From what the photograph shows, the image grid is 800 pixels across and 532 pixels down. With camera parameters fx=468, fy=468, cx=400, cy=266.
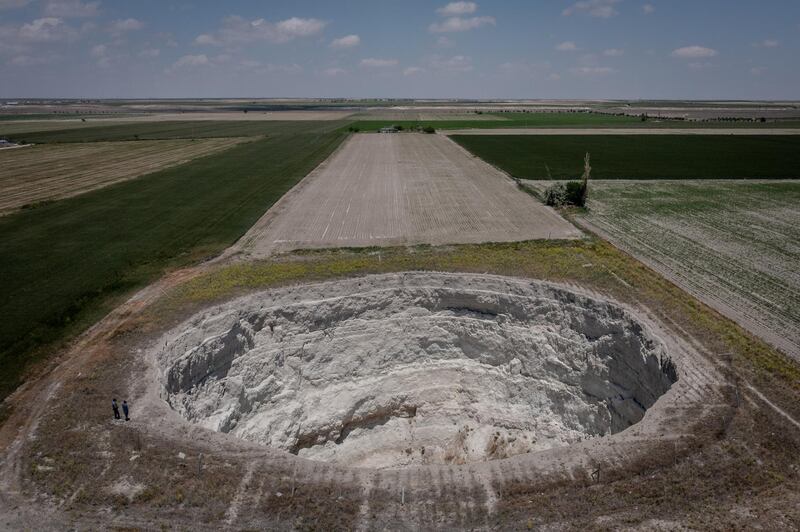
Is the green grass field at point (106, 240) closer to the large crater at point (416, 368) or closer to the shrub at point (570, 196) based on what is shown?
the large crater at point (416, 368)

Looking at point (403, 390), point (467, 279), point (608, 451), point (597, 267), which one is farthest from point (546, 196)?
point (608, 451)

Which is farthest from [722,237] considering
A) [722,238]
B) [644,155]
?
[644,155]

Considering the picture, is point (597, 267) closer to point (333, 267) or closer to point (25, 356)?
point (333, 267)

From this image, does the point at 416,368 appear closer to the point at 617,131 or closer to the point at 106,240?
the point at 106,240

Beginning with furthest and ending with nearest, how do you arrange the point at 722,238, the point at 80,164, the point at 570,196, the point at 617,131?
the point at 617,131 < the point at 80,164 < the point at 570,196 < the point at 722,238

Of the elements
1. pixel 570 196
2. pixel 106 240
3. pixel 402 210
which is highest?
pixel 570 196

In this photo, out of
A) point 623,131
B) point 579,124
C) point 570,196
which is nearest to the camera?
point 570,196
